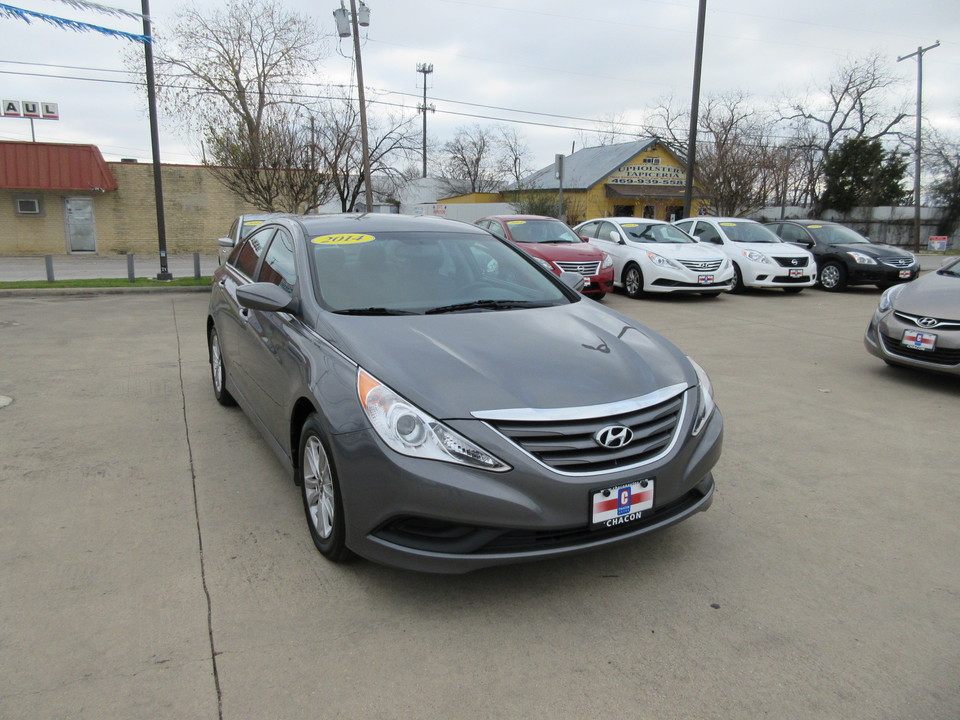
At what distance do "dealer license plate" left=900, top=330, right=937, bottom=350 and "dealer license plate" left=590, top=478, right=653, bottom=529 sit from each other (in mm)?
4656

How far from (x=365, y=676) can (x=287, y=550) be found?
1053 millimetres

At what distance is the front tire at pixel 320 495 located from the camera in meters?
3.01

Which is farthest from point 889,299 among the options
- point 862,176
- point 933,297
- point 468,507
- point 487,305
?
point 862,176

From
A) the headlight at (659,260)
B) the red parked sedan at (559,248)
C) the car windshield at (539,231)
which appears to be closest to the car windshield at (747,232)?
the headlight at (659,260)

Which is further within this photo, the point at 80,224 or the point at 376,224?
the point at 80,224

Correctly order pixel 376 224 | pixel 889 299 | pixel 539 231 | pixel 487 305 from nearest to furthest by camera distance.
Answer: pixel 487 305
pixel 376 224
pixel 889 299
pixel 539 231

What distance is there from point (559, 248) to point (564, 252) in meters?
0.18

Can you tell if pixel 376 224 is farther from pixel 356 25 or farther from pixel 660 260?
pixel 356 25

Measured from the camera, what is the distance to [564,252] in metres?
12.6

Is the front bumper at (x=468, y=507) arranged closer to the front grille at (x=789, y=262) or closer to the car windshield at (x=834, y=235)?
the front grille at (x=789, y=262)

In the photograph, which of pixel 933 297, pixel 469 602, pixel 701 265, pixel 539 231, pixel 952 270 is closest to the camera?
pixel 469 602

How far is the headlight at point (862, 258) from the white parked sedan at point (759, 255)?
884 millimetres

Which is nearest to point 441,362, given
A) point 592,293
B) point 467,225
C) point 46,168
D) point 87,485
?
point 467,225

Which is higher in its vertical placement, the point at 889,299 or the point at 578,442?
the point at 889,299
